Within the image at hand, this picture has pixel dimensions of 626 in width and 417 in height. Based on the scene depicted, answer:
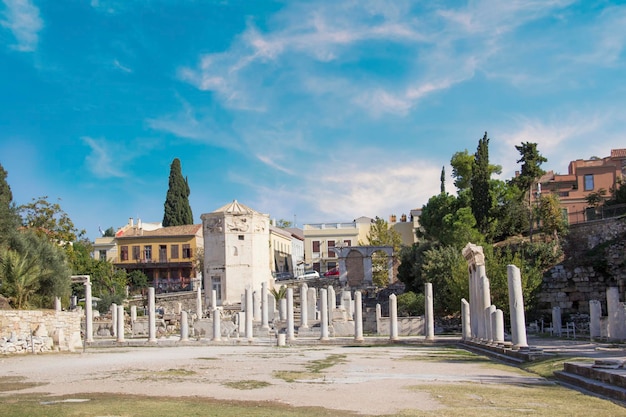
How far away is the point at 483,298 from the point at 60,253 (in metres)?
24.1

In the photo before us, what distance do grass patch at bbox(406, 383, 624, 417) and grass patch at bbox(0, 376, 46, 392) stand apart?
7474mm

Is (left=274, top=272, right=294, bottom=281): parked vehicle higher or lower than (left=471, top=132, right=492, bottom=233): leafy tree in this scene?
lower

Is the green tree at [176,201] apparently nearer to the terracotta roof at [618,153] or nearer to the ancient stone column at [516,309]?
the terracotta roof at [618,153]

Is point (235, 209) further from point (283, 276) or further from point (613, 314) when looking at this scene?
point (613, 314)

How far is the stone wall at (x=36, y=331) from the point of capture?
24516 millimetres

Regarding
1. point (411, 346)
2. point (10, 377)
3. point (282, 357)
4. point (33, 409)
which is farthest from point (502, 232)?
point (33, 409)

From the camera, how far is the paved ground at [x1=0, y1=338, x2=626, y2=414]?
11.7 metres

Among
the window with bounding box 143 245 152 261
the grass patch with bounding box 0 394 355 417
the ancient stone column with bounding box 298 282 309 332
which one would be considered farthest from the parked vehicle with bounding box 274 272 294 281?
the grass patch with bounding box 0 394 355 417

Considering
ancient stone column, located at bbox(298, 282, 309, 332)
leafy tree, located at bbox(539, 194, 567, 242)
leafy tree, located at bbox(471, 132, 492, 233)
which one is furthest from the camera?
leafy tree, located at bbox(471, 132, 492, 233)

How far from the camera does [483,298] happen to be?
25609 millimetres

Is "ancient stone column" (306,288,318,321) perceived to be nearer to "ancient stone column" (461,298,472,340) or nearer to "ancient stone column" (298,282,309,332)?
"ancient stone column" (298,282,309,332)

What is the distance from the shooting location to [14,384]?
14.4 meters

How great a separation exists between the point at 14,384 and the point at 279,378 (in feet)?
17.4

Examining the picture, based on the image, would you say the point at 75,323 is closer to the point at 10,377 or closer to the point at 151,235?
the point at 10,377
